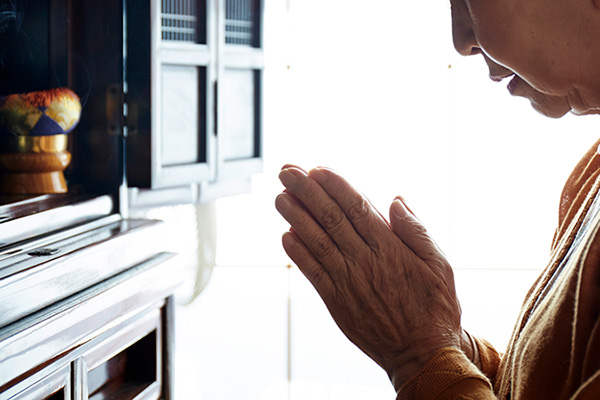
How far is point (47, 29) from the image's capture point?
1306 mm

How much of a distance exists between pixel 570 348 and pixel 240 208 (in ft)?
7.22

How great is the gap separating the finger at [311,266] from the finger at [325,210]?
0.04 m

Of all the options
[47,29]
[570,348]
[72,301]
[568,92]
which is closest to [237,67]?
[47,29]

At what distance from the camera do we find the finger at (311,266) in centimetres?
86

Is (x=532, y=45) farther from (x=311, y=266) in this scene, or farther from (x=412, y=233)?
(x=311, y=266)

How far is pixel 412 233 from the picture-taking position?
2.83 ft

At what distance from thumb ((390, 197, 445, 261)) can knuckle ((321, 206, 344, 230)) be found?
8cm

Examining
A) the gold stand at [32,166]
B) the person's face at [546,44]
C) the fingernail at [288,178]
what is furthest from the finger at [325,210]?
the gold stand at [32,166]

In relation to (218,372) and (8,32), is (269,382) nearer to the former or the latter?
(218,372)

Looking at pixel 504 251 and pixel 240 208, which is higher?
pixel 240 208

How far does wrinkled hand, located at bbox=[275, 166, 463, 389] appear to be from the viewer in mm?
822

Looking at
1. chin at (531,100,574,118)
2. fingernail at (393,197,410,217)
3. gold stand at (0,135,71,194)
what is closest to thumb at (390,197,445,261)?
fingernail at (393,197,410,217)

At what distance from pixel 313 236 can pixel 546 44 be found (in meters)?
0.38

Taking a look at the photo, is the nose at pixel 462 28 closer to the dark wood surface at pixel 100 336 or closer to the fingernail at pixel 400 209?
the fingernail at pixel 400 209
